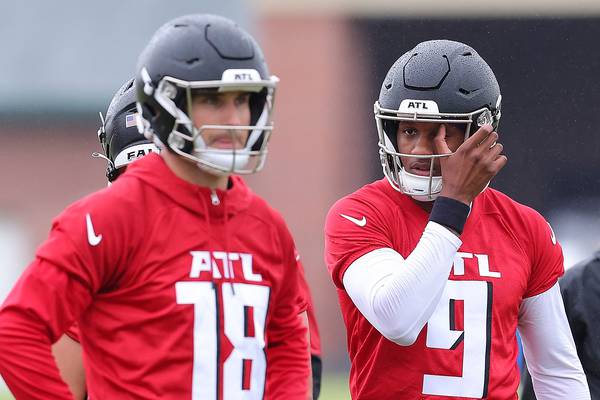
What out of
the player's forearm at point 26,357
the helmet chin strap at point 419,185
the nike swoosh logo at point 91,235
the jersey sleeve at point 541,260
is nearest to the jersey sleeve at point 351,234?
the helmet chin strap at point 419,185

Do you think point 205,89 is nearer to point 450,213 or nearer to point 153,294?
point 153,294

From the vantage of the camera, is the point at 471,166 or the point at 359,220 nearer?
the point at 471,166

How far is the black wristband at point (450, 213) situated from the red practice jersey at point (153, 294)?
0.59m

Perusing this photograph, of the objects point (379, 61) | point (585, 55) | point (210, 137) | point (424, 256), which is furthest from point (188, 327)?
point (585, 55)

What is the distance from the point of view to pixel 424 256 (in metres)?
3.76

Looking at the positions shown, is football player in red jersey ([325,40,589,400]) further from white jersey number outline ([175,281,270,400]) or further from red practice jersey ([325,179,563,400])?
white jersey number outline ([175,281,270,400])

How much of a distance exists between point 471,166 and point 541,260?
472mm

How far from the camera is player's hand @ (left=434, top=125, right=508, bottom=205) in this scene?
12.8ft

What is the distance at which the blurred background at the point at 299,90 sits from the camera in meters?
17.4

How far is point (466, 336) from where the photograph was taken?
4.00 meters

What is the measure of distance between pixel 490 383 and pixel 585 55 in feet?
52.3

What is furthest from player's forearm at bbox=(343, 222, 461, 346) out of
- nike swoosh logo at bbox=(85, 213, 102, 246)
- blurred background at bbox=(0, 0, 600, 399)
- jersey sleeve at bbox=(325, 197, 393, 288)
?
blurred background at bbox=(0, 0, 600, 399)

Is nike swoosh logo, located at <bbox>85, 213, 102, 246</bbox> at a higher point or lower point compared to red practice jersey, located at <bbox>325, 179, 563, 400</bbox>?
higher

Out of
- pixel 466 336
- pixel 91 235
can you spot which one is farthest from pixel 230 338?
pixel 466 336
